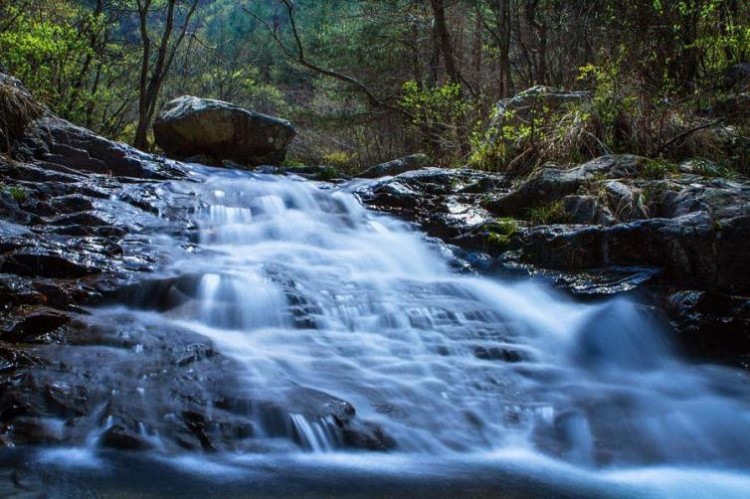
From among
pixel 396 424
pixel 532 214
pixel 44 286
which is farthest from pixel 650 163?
pixel 44 286

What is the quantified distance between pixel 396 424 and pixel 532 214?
3.86 m

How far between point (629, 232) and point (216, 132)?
824 centimetres

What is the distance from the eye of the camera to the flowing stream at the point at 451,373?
3.40 metres

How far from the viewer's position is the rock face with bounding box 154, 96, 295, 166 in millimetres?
11828

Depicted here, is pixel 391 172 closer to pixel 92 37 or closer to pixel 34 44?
pixel 34 44

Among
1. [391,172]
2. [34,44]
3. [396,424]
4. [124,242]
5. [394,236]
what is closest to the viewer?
[396,424]

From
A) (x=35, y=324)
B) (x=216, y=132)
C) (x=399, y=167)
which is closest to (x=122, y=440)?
(x=35, y=324)

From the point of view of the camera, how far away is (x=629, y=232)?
5996 mm

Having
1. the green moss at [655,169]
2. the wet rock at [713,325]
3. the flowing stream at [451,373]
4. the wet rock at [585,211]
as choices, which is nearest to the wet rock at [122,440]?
the flowing stream at [451,373]

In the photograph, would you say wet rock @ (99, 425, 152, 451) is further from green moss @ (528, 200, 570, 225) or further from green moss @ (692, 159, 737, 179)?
green moss @ (692, 159, 737, 179)

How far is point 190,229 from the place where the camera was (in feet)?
22.3

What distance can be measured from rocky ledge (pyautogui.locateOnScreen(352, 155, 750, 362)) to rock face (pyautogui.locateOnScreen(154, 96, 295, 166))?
5218 mm

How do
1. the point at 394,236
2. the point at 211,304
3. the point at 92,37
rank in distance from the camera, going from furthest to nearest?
1. the point at 92,37
2. the point at 394,236
3. the point at 211,304

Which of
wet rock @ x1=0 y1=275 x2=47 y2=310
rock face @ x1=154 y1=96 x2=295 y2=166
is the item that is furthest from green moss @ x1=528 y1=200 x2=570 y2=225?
rock face @ x1=154 y1=96 x2=295 y2=166
